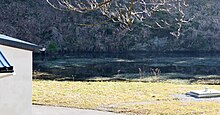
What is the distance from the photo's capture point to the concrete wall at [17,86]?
6.02 metres

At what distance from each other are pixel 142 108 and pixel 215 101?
2.25 metres

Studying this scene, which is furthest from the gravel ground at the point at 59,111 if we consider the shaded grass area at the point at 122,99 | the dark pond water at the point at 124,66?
the dark pond water at the point at 124,66

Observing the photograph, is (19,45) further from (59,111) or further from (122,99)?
(122,99)

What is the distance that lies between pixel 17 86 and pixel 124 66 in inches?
569

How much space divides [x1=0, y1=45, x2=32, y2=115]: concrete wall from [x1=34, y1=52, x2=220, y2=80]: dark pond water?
1074cm

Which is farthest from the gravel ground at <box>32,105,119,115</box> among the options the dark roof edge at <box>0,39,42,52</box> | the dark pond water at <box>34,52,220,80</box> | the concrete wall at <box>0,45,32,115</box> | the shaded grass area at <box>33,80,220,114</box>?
the dark pond water at <box>34,52,220,80</box>

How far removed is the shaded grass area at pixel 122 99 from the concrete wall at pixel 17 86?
3107 millimetres

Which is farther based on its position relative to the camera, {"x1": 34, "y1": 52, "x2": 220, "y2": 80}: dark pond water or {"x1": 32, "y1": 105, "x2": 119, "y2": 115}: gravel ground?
{"x1": 34, "y1": 52, "x2": 220, "y2": 80}: dark pond water

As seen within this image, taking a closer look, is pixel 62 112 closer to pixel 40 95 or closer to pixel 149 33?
pixel 40 95

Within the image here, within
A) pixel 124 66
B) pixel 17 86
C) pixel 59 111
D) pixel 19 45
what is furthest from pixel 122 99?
pixel 124 66

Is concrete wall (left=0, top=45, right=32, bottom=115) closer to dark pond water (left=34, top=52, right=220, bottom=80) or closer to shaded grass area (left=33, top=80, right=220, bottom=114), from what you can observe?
shaded grass area (left=33, top=80, right=220, bottom=114)

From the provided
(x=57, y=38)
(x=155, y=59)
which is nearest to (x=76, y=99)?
(x=155, y=59)

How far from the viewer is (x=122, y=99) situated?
10.5 meters

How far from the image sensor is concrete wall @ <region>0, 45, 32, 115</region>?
6.02m
